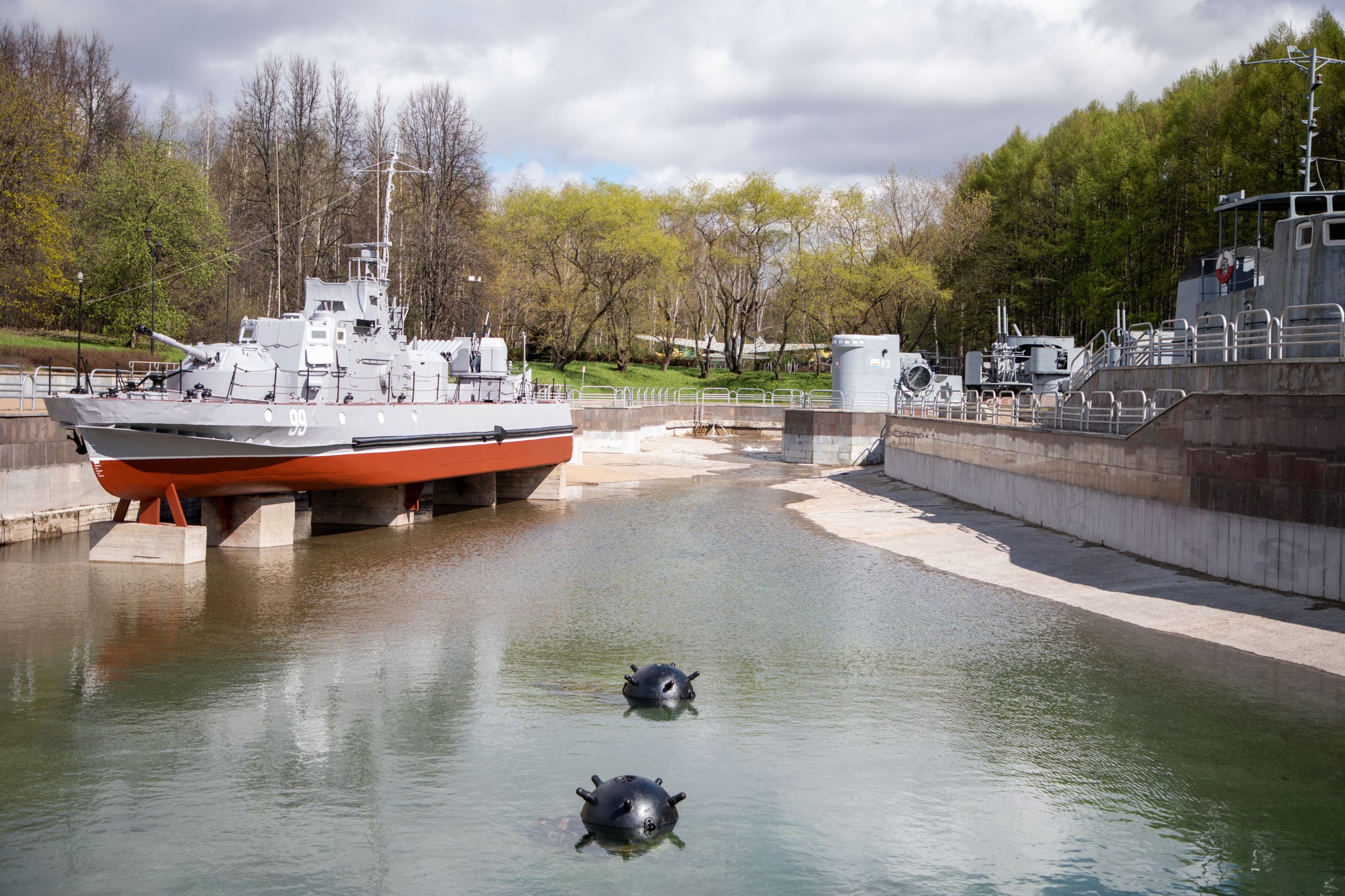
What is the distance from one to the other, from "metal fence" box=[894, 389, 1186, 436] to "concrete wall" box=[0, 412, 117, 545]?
2296 centimetres

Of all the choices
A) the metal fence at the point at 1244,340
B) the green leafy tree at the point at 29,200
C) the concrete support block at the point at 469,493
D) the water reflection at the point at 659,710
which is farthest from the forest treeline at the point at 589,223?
the water reflection at the point at 659,710

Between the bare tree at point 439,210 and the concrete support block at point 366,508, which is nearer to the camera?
the concrete support block at point 366,508

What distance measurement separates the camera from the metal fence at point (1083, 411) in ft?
A: 70.2

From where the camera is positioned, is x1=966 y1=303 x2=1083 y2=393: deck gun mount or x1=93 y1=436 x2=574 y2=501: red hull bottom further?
x1=966 y1=303 x2=1083 y2=393: deck gun mount

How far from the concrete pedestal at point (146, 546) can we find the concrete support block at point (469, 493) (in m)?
11.6

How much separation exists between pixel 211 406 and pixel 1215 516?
18178 mm

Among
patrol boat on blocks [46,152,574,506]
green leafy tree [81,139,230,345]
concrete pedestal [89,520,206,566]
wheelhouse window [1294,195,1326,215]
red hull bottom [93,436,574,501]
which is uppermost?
green leafy tree [81,139,230,345]

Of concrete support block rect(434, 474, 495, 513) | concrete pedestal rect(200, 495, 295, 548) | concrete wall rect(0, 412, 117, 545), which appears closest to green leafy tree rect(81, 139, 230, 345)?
concrete support block rect(434, 474, 495, 513)

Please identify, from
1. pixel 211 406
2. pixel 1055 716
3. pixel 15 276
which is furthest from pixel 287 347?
pixel 15 276

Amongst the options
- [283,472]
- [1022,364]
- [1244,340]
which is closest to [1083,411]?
[1244,340]

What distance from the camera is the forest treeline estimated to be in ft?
142

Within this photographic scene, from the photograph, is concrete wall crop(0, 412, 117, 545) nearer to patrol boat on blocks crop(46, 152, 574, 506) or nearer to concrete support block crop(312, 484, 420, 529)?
patrol boat on blocks crop(46, 152, 574, 506)

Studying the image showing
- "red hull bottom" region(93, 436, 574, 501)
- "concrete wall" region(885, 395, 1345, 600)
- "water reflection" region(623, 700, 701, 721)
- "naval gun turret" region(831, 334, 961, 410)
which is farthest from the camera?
"naval gun turret" region(831, 334, 961, 410)

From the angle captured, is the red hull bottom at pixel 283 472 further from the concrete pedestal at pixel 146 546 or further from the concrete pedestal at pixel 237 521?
the concrete pedestal at pixel 146 546
